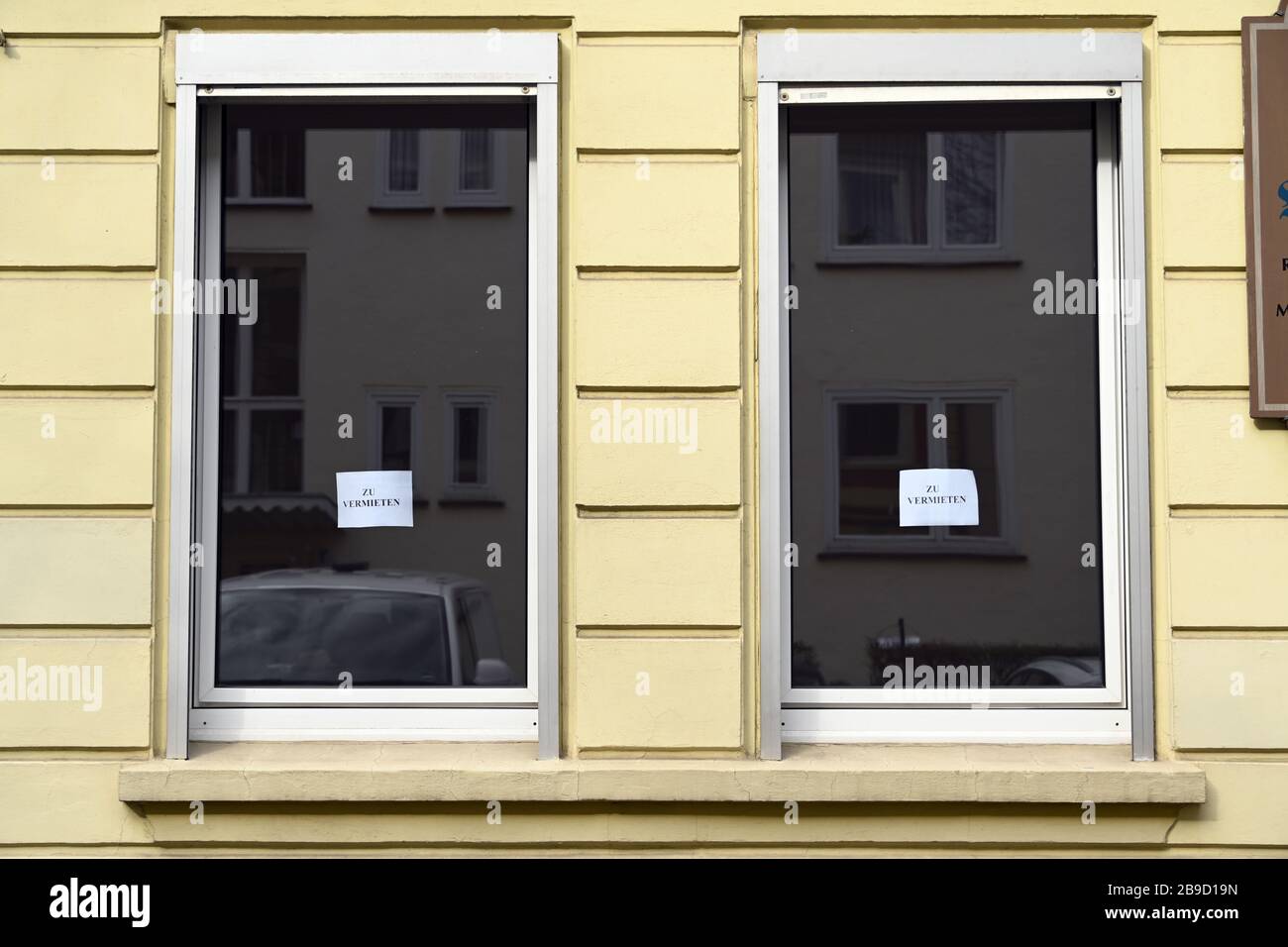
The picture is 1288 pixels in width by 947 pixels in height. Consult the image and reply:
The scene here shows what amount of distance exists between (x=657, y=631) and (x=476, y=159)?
2.03m


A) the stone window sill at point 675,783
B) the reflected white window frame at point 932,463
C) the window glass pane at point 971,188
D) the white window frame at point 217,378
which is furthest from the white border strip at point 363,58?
the stone window sill at point 675,783

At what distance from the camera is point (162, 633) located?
5027 millimetres

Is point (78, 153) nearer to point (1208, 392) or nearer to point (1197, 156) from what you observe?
point (1197, 156)

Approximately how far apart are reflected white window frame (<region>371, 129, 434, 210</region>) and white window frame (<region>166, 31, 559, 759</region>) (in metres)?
0.19

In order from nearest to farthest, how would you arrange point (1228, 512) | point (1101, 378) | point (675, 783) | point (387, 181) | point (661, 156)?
point (675, 783) → point (1228, 512) → point (661, 156) → point (1101, 378) → point (387, 181)

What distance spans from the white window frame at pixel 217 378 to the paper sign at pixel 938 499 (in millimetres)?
1415

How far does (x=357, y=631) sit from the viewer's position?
17.2 ft

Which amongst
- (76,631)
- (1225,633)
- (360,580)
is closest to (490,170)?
(360,580)

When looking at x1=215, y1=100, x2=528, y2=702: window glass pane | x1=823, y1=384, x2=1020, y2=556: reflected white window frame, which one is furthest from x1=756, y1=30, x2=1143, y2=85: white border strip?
x1=823, y1=384, x2=1020, y2=556: reflected white window frame

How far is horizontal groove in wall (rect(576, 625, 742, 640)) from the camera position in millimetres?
4965

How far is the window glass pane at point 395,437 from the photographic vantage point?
5219mm

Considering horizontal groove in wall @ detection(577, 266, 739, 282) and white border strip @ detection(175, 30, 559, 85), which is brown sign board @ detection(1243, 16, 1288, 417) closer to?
horizontal groove in wall @ detection(577, 266, 739, 282)

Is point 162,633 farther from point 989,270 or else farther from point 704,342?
point 989,270
